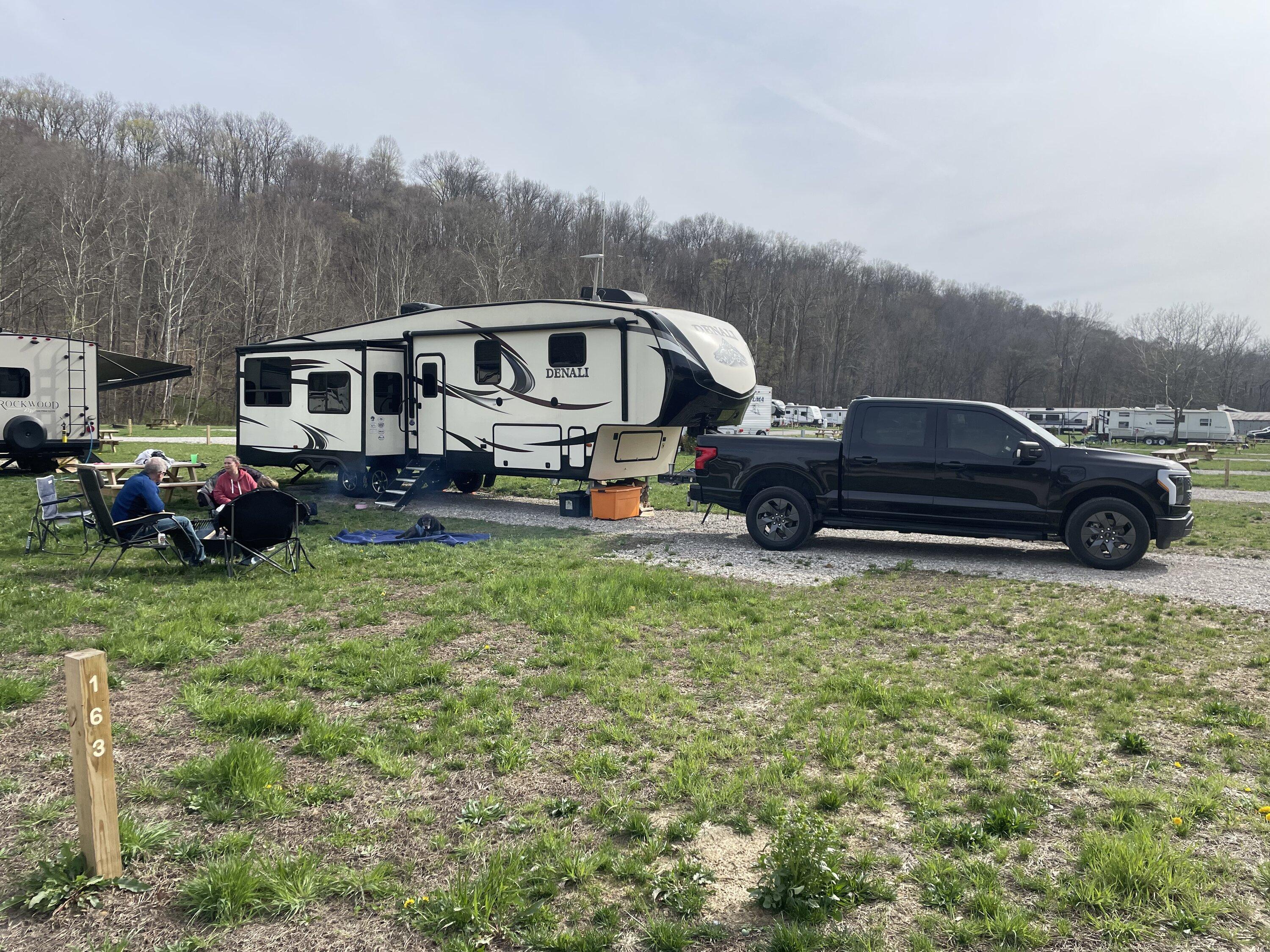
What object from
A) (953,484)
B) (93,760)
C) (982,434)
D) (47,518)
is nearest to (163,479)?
(47,518)

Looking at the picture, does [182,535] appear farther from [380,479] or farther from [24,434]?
[24,434]

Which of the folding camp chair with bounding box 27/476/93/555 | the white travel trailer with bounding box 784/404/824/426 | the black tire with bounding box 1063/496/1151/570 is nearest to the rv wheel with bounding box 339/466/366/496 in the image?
the folding camp chair with bounding box 27/476/93/555

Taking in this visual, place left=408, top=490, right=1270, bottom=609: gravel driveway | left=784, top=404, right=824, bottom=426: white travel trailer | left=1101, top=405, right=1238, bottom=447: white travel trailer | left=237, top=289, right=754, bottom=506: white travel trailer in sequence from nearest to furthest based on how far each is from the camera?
left=408, top=490, right=1270, bottom=609: gravel driveway
left=237, top=289, right=754, bottom=506: white travel trailer
left=1101, top=405, right=1238, bottom=447: white travel trailer
left=784, top=404, right=824, bottom=426: white travel trailer

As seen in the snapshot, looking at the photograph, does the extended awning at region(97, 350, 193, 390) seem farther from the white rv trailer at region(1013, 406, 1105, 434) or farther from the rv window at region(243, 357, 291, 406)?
the white rv trailer at region(1013, 406, 1105, 434)

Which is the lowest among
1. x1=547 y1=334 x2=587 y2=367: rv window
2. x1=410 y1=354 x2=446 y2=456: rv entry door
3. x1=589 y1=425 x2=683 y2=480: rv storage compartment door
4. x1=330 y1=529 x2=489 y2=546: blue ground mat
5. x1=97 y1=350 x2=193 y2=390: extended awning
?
x1=330 y1=529 x2=489 y2=546: blue ground mat

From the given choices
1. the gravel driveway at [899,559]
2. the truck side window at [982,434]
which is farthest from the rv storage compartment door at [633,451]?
the truck side window at [982,434]

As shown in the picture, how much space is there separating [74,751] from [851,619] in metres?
5.58

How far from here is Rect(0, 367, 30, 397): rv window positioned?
54.8ft

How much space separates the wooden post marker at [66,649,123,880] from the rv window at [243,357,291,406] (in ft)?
43.2

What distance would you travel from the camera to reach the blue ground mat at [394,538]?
34.1 feet

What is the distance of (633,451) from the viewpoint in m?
13.0

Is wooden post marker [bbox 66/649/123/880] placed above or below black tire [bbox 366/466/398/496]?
below

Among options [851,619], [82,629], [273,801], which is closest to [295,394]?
[82,629]

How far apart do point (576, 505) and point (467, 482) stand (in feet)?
11.7
